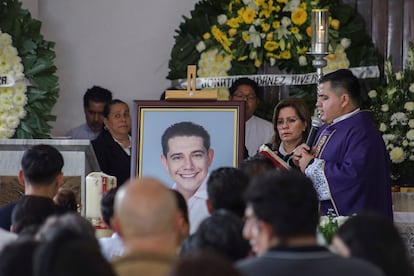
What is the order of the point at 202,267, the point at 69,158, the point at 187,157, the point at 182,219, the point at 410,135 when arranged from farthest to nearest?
the point at 410,135 < the point at 69,158 < the point at 187,157 < the point at 182,219 < the point at 202,267

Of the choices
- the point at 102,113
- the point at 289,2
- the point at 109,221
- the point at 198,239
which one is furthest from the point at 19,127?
the point at 198,239

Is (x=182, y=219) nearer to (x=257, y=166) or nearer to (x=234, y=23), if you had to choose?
(x=257, y=166)

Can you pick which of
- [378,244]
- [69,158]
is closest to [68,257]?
[378,244]

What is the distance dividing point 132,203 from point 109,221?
1.68 meters

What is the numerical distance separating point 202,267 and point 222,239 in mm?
938

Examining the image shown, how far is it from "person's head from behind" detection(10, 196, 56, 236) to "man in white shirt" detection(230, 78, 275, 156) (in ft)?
16.3

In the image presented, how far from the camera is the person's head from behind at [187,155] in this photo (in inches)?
279

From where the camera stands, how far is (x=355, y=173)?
7367 millimetres

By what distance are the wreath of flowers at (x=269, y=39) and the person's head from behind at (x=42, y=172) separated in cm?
518

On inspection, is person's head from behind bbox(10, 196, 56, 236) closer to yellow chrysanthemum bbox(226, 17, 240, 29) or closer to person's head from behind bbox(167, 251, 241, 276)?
person's head from behind bbox(167, 251, 241, 276)

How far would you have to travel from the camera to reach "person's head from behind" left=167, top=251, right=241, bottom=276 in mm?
3152

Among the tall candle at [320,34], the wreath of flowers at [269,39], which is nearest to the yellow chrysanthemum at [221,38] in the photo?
the wreath of flowers at [269,39]

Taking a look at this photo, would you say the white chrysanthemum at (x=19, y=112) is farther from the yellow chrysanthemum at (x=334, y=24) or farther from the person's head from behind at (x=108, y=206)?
the person's head from behind at (x=108, y=206)

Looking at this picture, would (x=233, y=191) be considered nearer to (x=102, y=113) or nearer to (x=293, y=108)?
(x=293, y=108)
